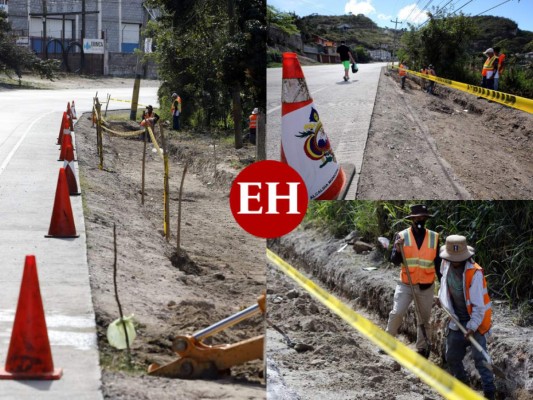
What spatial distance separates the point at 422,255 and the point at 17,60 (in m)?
25.5

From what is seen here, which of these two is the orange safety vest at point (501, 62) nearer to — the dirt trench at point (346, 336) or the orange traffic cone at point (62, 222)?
the dirt trench at point (346, 336)

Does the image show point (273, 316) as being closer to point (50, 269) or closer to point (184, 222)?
point (50, 269)

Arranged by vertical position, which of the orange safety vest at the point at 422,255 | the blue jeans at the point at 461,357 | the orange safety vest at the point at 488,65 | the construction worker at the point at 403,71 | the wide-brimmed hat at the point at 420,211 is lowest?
the blue jeans at the point at 461,357

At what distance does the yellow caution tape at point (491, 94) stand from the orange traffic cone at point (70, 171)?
10.0 meters

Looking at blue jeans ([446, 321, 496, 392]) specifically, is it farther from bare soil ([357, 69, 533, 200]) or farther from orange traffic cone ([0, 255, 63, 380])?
orange traffic cone ([0, 255, 63, 380])

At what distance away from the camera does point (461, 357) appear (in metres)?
5.88

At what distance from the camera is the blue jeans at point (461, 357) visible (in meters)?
5.78

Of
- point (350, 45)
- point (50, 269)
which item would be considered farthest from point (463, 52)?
point (50, 269)

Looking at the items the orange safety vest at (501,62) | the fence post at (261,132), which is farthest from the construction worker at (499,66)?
the fence post at (261,132)

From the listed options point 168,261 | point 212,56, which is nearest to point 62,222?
point 168,261

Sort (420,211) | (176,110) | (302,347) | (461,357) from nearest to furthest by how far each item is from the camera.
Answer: (420,211) → (461,357) → (302,347) → (176,110)

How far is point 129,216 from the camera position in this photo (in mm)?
14758

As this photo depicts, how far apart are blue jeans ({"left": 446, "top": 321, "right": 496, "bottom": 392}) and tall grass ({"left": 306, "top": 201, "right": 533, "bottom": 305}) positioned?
0.56 meters

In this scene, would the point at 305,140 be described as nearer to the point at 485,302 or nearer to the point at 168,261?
the point at 485,302
